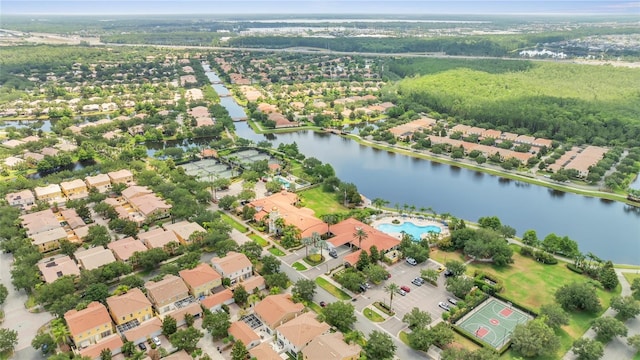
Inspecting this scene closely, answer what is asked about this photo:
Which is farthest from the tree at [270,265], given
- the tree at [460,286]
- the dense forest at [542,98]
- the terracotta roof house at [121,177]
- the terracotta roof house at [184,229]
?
the dense forest at [542,98]

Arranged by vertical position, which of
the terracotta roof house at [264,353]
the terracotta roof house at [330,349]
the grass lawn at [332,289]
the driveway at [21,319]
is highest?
the terracotta roof house at [330,349]

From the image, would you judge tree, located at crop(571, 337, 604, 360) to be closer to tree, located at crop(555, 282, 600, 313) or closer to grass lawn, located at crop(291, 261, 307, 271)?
tree, located at crop(555, 282, 600, 313)

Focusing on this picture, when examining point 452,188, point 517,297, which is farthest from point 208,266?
point 452,188

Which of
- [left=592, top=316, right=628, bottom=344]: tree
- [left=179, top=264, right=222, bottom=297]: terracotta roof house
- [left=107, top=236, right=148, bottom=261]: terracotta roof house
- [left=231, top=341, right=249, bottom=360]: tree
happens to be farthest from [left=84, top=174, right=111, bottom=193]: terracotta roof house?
[left=592, top=316, right=628, bottom=344]: tree

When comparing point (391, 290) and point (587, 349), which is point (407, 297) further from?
point (587, 349)

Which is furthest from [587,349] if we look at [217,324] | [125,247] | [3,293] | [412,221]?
[3,293]

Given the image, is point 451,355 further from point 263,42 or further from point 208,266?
point 263,42

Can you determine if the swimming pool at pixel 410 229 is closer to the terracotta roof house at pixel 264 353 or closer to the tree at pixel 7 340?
the terracotta roof house at pixel 264 353
